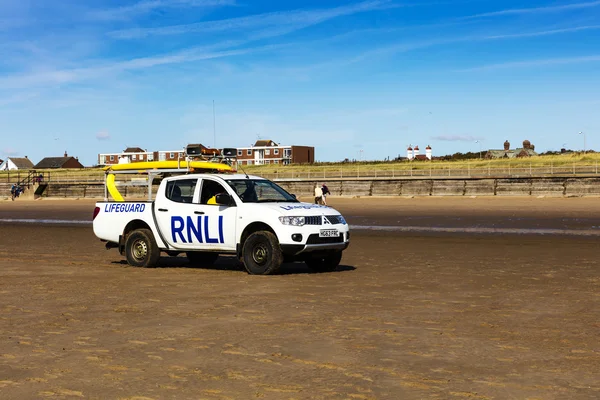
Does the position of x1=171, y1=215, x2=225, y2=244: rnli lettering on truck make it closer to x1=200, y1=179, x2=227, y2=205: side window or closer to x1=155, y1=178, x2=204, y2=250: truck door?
x1=155, y1=178, x2=204, y2=250: truck door

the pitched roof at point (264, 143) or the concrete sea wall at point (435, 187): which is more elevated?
the pitched roof at point (264, 143)

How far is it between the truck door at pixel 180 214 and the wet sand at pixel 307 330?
65 cm

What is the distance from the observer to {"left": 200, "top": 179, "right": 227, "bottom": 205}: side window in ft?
49.2

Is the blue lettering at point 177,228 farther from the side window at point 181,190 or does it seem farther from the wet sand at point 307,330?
the wet sand at point 307,330

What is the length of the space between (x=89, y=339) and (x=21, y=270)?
761 cm

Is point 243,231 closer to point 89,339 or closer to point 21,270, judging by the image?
point 21,270

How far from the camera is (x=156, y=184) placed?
16391mm

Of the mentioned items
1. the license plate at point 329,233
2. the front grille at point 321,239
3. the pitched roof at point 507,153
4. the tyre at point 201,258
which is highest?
the pitched roof at point 507,153

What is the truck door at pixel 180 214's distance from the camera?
589 inches

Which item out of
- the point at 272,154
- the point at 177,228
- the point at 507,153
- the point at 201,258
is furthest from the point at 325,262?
the point at 272,154

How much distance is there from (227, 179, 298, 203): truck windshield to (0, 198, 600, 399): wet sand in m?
1.46

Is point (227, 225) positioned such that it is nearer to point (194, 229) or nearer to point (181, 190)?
point (194, 229)

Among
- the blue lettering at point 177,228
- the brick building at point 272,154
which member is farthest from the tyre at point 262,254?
the brick building at point 272,154

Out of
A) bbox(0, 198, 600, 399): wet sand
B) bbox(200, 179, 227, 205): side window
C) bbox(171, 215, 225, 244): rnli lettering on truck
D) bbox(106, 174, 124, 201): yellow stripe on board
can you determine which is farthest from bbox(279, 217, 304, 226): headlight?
bbox(106, 174, 124, 201): yellow stripe on board
